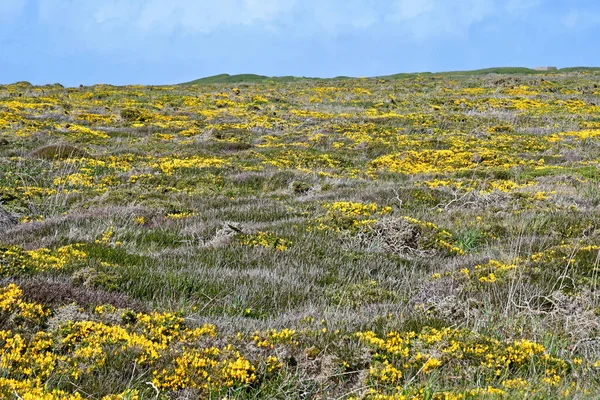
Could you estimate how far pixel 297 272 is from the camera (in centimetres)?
682

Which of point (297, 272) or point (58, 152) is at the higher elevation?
point (58, 152)

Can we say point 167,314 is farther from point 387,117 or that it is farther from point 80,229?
point 387,117

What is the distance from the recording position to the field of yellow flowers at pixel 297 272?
11.8ft

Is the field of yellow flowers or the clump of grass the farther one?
the clump of grass

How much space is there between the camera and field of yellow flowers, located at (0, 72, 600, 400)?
3598 millimetres

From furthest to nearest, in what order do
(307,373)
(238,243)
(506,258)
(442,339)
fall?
(238,243)
(506,258)
(442,339)
(307,373)

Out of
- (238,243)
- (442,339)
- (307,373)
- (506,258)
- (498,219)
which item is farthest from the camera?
(498,219)

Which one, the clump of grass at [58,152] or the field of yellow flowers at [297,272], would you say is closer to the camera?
the field of yellow flowers at [297,272]

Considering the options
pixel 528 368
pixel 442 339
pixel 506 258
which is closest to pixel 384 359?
pixel 442 339

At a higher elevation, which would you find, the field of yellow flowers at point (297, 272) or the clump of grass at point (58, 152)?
the clump of grass at point (58, 152)

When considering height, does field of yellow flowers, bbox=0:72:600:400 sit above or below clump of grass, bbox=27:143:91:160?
below

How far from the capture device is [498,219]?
382 inches

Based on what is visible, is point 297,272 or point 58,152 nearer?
point 297,272

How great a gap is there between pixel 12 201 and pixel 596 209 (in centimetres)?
1247
